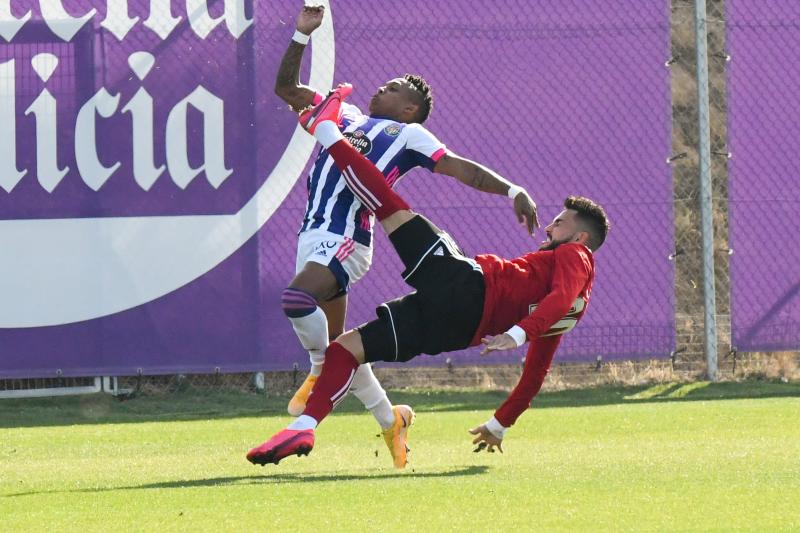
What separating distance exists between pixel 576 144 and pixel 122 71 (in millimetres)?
3182

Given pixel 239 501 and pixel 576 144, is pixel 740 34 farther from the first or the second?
pixel 239 501

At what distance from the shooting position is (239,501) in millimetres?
4988

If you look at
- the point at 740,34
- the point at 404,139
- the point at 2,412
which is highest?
the point at 740,34

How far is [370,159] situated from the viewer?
6.73m

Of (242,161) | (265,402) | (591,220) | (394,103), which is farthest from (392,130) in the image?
(265,402)

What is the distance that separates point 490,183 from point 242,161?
402cm

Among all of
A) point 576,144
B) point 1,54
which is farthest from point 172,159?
point 576,144

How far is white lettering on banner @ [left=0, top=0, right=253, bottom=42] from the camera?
10023mm

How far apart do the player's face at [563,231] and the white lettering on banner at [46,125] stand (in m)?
4.64

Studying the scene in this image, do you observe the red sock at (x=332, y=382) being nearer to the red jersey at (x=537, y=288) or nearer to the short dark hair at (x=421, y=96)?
the red jersey at (x=537, y=288)

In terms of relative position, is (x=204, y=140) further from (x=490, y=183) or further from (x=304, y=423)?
(x=304, y=423)

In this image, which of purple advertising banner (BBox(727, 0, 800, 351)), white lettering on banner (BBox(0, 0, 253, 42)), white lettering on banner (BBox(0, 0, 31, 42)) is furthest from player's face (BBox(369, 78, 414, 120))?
purple advertising banner (BBox(727, 0, 800, 351))

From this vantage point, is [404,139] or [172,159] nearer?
[404,139]

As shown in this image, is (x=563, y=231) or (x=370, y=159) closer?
(x=563, y=231)
